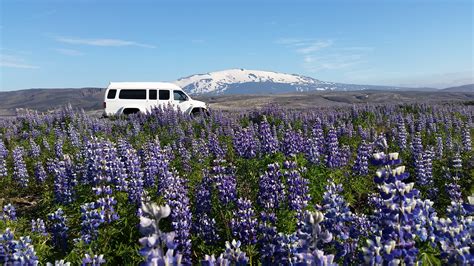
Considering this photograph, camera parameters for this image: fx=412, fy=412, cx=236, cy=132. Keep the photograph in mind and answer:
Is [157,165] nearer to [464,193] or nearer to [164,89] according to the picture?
[464,193]

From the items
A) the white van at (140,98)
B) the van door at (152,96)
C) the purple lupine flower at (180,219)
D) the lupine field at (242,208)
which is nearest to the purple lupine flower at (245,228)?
the lupine field at (242,208)

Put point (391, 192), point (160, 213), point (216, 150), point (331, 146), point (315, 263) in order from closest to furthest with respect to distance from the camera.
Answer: point (160, 213) → point (315, 263) → point (391, 192) → point (331, 146) → point (216, 150)

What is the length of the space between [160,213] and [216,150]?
7.30m

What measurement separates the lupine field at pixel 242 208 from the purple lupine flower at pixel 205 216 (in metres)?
0.02

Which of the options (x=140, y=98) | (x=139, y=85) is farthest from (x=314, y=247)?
(x=139, y=85)

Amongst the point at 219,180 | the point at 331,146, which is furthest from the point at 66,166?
the point at 331,146

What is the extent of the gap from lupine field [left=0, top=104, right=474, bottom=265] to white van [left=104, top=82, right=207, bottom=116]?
1046 cm

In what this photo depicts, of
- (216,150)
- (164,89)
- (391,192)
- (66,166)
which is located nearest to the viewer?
(391,192)

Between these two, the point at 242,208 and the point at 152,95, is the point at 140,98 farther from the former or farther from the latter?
the point at 242,208

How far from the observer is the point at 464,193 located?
7516mm

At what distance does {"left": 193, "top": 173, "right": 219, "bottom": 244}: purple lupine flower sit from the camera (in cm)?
514

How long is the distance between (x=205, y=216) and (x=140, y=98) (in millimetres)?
18178

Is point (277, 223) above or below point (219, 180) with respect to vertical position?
below

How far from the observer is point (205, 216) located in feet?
17.2
